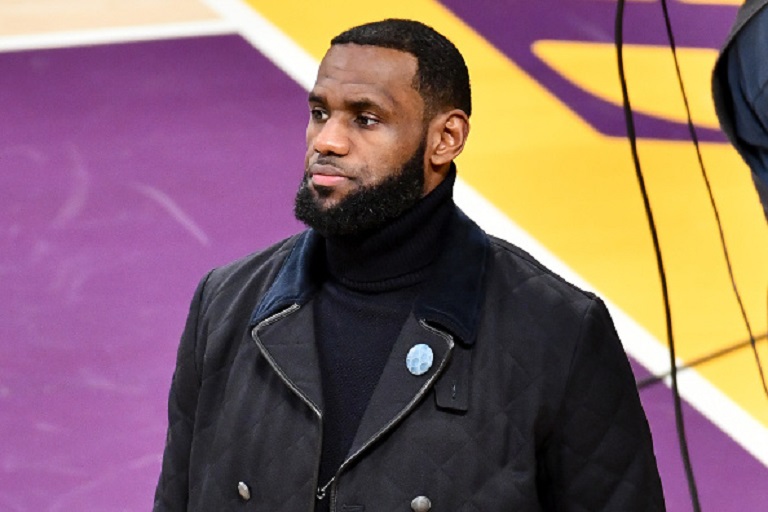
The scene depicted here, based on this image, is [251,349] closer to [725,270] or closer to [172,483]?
[172,483]

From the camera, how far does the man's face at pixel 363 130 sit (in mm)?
1980

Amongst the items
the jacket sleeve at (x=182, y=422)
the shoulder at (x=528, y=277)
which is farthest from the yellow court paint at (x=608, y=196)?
the jacket sleeve at (x=182, y=422)

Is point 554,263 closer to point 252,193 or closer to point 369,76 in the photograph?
point 252,193

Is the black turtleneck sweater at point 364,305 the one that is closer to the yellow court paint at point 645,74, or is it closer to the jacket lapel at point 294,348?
the jacket lapel at point 294,348

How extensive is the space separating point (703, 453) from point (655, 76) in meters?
0.89

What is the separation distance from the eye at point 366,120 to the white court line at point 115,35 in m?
1.48

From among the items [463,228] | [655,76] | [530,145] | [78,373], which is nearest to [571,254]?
[530,145]

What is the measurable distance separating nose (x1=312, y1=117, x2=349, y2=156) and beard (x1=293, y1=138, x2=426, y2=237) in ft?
0.15

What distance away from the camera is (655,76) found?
3.53 m

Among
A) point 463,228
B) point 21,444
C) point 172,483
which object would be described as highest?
point 463,228

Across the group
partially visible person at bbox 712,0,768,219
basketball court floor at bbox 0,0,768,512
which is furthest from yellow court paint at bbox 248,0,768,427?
partially visible person at bbox 712,0,768,219

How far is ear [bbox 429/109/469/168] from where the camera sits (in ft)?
6.75

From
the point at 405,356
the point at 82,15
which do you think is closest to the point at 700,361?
the point at 405,356

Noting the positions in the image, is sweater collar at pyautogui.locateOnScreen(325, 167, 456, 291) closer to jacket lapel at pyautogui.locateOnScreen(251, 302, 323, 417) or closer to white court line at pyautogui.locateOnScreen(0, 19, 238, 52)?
jacket lapel at pyautogui.locateOnScreen(251, 302, 323, 417)
